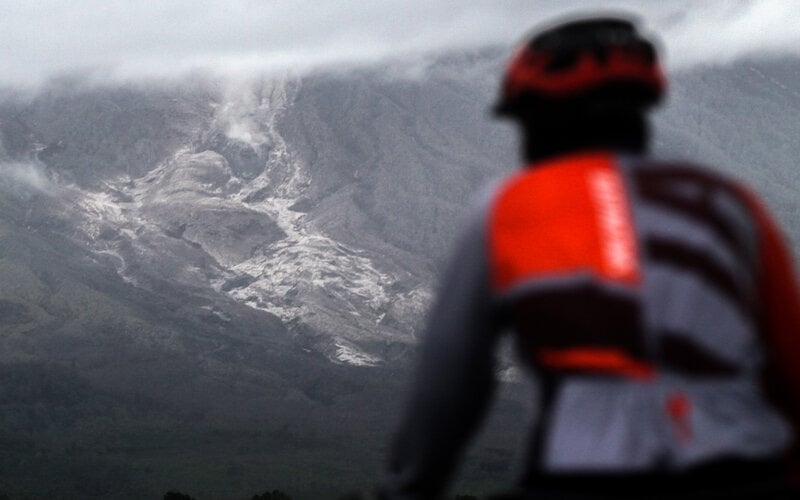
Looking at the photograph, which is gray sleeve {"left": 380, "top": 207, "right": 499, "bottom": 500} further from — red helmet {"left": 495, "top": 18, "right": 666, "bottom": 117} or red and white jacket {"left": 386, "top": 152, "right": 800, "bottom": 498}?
red helmet {"left": 495, "top": 18, "right": 666, "bottom": 117}

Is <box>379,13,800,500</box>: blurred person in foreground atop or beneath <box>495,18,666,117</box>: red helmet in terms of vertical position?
beneath

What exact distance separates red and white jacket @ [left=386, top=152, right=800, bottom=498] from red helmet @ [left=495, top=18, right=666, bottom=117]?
268 mm

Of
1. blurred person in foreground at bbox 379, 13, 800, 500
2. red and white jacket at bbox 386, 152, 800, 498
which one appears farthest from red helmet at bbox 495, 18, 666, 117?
red and white jacket at bbox 386, 152, 800, 498

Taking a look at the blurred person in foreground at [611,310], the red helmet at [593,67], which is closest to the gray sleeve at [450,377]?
the blurred person in foreground at [611,310]

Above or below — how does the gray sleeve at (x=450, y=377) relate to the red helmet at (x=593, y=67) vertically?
below

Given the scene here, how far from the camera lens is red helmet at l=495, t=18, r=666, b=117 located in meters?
5.09

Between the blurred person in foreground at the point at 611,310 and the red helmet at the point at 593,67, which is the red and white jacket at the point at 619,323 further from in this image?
the red helmet at the point at 593,67

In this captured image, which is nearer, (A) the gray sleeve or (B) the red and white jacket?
(B) the red and white jacket

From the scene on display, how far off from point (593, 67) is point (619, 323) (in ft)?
3.43

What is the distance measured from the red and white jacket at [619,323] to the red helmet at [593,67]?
27 centimetres

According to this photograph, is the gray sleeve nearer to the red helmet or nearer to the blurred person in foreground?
the blurred person in foreground

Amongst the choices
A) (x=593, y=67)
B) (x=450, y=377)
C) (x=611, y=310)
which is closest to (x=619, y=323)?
(x=611, y=310)

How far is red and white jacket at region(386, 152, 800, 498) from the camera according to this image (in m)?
4.68

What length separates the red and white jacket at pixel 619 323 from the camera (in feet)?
15.3
